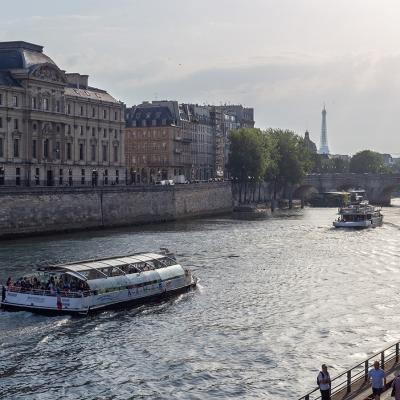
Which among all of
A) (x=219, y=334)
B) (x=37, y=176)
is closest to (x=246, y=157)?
(x=37, y=176)

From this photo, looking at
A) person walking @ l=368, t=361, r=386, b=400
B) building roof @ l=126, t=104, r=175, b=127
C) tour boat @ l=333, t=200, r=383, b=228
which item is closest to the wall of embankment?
tour boat @ l=333, t=200, r=383, b=228

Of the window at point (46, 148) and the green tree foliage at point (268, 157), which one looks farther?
the green tree foliage at point (268, 157)

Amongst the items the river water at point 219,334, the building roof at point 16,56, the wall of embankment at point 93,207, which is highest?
the building roof at point 16,56

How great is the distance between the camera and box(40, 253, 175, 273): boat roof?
151ft

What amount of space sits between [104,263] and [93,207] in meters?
47.7

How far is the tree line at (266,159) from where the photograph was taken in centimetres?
15100

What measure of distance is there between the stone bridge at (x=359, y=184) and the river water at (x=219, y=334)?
107085 millimetres

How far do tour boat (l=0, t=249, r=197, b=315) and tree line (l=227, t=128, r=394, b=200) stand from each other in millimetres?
100324

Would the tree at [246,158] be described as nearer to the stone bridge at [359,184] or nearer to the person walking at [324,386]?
the stone bridge at [359,184]

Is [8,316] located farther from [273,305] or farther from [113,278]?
[273,305]

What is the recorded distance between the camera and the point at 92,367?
1342 inches

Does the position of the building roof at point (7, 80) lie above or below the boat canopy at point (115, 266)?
above

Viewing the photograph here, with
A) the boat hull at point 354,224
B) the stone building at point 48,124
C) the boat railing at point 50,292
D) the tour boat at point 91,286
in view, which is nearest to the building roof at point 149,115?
the stone building at point 48,124

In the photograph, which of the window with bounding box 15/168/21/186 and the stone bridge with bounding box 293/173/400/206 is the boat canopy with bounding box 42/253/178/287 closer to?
the window with bounding box 15/168/21/186
